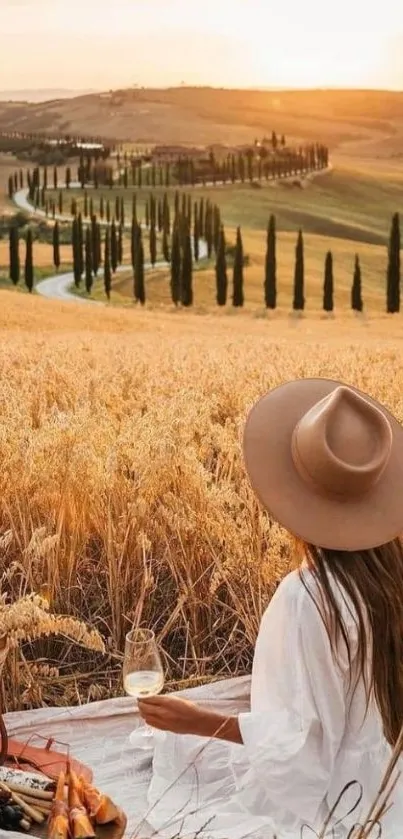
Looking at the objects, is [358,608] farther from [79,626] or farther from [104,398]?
[104,398]

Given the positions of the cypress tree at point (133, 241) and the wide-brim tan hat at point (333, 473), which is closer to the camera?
the wide-brim tan hat at point (333, 473)

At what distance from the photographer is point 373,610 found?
1888 millimetres

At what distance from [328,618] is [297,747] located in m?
0.28

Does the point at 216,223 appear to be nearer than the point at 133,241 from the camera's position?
No

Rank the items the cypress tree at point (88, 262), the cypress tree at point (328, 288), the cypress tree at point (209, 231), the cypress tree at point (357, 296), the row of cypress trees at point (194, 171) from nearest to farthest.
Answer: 1. the cypress tree at point (88, 262)
2. the row of cypress trees at point (194, 171)
3. the cypress tree at point (357, 296)
4. the cypress tree at point (328, 288)
5. the cypress tree at point (209, 231)

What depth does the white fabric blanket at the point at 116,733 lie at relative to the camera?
7.66ft

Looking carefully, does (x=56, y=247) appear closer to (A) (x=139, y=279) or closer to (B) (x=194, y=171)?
(A) (x=139, y=279)

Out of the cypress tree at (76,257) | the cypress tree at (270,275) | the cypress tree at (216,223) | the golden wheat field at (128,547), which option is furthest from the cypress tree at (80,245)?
the golden wheat field at (128,547)

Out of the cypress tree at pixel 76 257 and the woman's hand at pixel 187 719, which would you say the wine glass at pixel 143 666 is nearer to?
the woman's hand at pixel 187 719

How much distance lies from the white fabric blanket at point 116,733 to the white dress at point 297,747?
0.51 ft

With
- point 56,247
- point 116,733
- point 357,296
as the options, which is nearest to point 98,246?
point 56,247


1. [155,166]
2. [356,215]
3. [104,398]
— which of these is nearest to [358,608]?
[104,398]

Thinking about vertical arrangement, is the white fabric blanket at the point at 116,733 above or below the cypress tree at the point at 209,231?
below

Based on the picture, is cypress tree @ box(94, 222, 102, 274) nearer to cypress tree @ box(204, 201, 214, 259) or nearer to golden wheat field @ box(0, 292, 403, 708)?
cypress tree @ box(204, 201, 214, 259)
